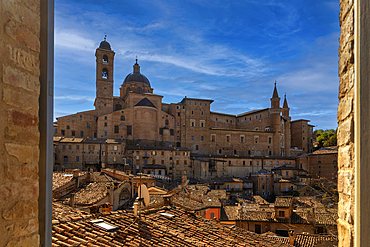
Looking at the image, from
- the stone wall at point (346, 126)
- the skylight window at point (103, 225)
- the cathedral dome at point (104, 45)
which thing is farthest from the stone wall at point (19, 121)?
the cathedral dome at point (104, 45)

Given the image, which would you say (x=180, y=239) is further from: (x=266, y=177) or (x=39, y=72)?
(x=266, y=177)

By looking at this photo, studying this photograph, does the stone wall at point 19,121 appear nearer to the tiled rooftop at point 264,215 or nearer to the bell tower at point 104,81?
the tiled rooftop at point 264,215

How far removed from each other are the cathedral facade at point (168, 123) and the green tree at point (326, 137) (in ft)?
7.52

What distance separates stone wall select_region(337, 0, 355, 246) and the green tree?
2263 inches

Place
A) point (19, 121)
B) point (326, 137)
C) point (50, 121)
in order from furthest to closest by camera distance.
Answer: point (326, 137), point (50, 121), point (19, 121)

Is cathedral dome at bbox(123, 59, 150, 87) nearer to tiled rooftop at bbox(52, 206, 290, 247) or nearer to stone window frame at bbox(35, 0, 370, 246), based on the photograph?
tiled rooftop at bbox(52, 206, 290, 247)

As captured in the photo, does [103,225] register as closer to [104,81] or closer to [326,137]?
[104,81]

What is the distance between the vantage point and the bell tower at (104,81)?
149ft

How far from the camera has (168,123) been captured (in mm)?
48969

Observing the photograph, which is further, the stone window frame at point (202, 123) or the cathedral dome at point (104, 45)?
the stone window frame at point (202, 123)

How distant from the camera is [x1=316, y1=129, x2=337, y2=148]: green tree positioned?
52912 mm

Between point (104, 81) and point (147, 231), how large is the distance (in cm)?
4160

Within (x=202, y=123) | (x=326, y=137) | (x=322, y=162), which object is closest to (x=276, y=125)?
(x=322, y=162)

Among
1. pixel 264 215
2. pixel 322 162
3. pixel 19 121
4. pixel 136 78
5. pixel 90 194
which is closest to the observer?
pixel 19 121
